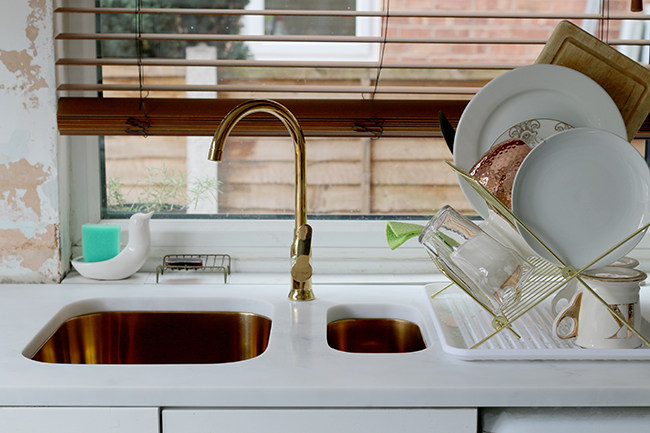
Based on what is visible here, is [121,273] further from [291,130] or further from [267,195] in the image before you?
A: [291,130]

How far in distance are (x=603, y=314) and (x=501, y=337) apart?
0.57 ft

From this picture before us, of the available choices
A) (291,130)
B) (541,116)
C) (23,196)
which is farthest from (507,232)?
(23,196)

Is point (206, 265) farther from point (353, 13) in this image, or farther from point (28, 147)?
point (353, 13)

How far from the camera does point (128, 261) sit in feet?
4.32

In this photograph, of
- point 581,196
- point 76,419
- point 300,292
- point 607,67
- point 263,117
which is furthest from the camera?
point 263,117

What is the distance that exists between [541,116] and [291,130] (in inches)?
21.0

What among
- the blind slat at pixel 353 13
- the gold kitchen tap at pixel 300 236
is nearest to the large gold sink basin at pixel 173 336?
the gold kitchen tap at pixel 300 236

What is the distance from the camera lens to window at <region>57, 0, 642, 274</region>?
4.21 feet

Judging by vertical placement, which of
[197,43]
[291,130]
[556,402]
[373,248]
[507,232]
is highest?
[197,43]

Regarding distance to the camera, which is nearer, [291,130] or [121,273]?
[291,130]

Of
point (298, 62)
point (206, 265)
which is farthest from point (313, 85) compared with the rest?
point (206, 265)

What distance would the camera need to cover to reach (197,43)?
4.61 ft

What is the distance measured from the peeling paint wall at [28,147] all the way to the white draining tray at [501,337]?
939mm

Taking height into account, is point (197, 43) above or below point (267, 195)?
above
